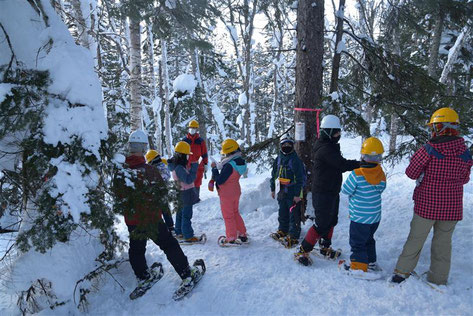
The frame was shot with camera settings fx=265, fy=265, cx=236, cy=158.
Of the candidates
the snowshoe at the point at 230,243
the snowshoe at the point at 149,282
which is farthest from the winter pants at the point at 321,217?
the snowshoe at the point at 149,282

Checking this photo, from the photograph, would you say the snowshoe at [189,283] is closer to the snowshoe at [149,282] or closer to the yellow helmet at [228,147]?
the snowshoe at [149,282]

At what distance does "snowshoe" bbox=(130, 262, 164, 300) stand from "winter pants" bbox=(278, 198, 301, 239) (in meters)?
2.29

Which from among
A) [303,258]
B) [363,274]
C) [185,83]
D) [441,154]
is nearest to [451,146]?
[441,154]

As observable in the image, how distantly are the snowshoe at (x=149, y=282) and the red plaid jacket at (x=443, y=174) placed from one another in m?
3.58

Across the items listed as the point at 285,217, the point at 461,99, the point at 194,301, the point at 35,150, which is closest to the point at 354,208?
the point at 285,217

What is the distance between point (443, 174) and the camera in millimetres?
3223

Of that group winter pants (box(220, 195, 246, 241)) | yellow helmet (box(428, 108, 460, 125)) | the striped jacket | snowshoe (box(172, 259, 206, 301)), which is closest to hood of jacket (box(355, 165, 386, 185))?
the striped jacket

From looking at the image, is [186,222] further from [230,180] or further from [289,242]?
[289,242]

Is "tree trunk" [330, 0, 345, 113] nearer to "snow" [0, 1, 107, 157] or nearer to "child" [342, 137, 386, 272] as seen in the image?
"child" [342, 137, 386, 272]

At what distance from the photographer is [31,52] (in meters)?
2.46

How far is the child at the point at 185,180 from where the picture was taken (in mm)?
4598

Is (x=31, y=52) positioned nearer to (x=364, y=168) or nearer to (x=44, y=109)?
(x=44, y=109)

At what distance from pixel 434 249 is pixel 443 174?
963mm

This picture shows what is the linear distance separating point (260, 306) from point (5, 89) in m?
3.25
